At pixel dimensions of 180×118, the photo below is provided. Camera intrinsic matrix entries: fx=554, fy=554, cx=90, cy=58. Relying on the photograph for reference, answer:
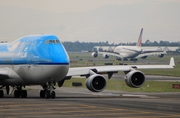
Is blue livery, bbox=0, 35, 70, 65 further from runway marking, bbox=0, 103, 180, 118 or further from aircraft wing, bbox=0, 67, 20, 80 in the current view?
runway marking, bbox=0, 103, 180, 118

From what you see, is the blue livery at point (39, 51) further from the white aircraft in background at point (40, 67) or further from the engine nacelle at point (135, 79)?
the engine nacelle at point (135, 79)

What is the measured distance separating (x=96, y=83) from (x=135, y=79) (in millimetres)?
4718

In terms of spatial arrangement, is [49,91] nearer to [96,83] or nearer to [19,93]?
[96,83]

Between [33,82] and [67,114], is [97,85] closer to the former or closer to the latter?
[33,82]

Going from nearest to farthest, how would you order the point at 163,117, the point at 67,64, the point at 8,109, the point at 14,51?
the point at 163,117 < the point at 8,109 < the point at 67,64 < the point at 14,51

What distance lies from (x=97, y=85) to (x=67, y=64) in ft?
17.5

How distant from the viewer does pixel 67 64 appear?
49.8 m

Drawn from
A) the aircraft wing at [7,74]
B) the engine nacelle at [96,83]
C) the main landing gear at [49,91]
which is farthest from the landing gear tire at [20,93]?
the engine nacelle at [96,83]

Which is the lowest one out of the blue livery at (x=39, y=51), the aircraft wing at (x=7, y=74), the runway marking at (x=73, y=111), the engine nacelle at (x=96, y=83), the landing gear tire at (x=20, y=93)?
the runway marking at (x=73, y=111)

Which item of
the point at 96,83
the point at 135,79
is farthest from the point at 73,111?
the point at 135,79

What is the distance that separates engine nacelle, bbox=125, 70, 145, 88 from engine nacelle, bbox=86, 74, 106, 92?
317 centimetres

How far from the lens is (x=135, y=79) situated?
56.3 m

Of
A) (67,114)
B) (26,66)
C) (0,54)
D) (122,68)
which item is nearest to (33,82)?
(26,66)

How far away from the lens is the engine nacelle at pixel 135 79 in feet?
183
